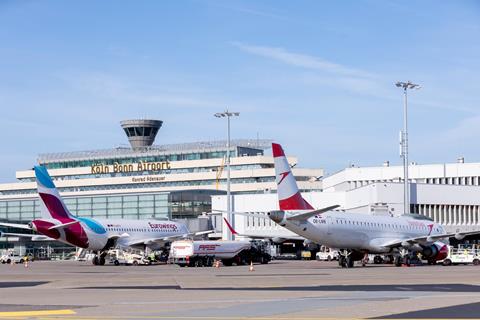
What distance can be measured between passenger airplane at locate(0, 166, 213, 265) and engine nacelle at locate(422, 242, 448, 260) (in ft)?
84.1

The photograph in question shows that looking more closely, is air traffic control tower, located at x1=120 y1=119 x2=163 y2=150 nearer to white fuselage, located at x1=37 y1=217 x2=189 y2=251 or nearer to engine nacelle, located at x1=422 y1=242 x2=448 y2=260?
white fuselage, located at x1=37 y1=217 x2=189 y2=251

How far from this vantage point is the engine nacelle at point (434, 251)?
69.9 m

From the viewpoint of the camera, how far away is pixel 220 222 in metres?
120

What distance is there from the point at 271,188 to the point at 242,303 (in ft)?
447

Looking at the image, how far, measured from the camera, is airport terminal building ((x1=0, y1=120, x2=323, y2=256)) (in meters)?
147

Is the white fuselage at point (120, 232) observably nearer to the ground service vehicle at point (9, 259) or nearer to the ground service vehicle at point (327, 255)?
the ground service vehicle at point (327, 255)

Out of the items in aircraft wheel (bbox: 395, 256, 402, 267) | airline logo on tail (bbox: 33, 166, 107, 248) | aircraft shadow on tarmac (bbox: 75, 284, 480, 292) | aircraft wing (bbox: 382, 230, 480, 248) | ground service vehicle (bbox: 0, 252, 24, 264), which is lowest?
ground service vehicle (bbox: 0, 252, 24, 264)

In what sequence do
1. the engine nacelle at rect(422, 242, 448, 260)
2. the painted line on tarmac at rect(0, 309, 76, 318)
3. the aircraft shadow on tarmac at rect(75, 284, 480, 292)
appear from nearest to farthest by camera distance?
the painted line on tarmac at rect(0, 309, 76, 318)
the aircraft shadow on tarmac at rect(75, 284, 480, 292)
the engine nacelle at rect(422, 242, 448, 260)

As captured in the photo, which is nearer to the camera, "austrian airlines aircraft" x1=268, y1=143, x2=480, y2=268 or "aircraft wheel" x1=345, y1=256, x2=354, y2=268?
"austrian airlines aircraft" x1=268, y1=143, x2=480, y2=268

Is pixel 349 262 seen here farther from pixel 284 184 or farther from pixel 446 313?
pixel 446 313

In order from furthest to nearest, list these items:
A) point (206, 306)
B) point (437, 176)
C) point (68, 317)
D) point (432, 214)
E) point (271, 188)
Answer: point (271, 188), point (437, 176), point (432, 214), point (206, 306), point (68, 317)

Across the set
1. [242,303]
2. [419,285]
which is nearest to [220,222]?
[419,285]

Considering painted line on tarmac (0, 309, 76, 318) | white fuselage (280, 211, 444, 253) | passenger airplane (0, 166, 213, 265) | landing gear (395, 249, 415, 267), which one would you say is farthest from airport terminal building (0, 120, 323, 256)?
painted line on tarmac (0, 309, 76, 318)

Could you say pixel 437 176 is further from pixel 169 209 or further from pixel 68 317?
pixel 68 317
